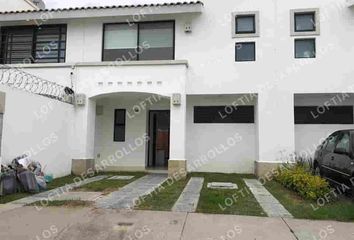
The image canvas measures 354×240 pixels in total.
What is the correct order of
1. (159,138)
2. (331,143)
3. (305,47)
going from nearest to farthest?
(331,143) → (305,47) → (159,138)

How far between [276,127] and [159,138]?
4949 mm

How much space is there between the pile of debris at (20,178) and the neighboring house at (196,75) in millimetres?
2164

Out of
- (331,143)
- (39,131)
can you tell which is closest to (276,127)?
(331,143)

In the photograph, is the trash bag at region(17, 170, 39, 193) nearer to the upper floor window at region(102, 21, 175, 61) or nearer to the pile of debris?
the pile of debris

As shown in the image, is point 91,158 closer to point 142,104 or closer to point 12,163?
point 142,104

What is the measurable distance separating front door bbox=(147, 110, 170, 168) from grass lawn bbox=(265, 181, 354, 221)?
6719 millimetres

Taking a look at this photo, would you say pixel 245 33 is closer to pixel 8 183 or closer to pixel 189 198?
pixel 189 198

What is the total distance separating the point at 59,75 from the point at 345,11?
10496 mm

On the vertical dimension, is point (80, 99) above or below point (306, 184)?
above

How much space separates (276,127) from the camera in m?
12.2

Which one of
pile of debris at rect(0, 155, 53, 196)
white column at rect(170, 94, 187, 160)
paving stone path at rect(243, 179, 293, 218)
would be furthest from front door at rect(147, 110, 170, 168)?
pile of debris at rect(0, 155, 53, 196)

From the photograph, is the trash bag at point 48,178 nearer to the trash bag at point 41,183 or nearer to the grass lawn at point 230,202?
the trash bag at point 41,183

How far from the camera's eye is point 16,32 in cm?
1413

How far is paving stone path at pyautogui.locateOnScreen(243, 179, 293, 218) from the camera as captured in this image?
669cm
